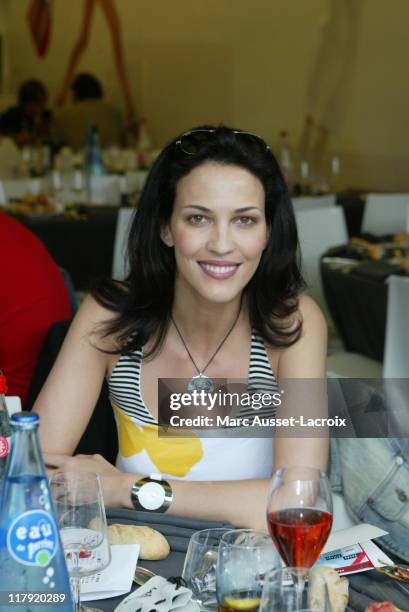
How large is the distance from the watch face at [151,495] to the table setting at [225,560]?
0.13m

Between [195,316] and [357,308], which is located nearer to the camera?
[195,316]

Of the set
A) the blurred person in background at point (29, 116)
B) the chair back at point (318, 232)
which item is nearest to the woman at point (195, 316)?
the chair back at point (318, 232)

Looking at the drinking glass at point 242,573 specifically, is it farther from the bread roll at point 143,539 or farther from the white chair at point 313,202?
the white chair at point 313,202

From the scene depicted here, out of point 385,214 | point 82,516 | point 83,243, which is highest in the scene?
point 82,516

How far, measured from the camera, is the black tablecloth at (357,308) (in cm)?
363

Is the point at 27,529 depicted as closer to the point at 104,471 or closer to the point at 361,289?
the point at 104,471

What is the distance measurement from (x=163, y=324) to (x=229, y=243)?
314 millimetres

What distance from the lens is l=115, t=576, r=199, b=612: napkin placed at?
1149 millimetres

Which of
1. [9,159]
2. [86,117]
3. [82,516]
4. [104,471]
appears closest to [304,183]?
[9,159]

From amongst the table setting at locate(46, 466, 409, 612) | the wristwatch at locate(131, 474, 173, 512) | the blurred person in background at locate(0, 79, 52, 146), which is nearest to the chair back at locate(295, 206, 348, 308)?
the wristwatch at locate(131, 474, 173, 512)

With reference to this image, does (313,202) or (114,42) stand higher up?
(114,42)

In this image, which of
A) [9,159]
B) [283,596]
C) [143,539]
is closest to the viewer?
[283,596]

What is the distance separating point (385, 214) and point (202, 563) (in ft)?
14.8

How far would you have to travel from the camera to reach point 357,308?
3.78m
